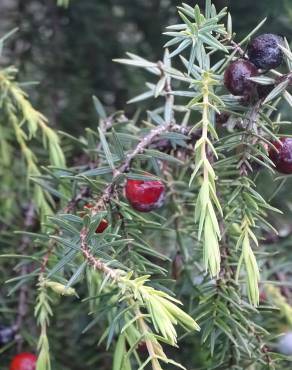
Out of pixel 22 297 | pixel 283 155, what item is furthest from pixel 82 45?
pixel 283 155

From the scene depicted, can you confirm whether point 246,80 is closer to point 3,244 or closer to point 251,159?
point 251,159

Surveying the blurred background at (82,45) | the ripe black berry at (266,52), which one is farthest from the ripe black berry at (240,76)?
the blurred background at (82,45)

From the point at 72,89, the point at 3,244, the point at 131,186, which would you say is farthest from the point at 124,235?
the point at 72,89

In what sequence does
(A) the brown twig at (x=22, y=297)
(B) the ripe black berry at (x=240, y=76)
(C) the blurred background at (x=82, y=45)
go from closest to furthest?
(B) the ripe black berry at (x=240, y=76)
(A) the brown twig at (x=22, y=297)
(C) the blurred background at (x=82, y=45)

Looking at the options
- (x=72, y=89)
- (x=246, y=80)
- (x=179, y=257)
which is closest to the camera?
(x=246, y=80)

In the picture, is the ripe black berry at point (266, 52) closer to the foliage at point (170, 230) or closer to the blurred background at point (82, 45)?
the foliage at point (170, 230)

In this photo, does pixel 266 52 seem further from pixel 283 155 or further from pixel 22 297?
pixel 22 297
